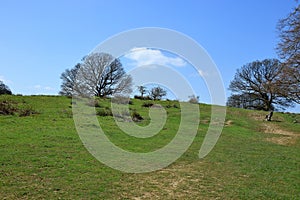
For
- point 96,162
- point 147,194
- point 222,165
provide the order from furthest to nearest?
point 222,165 → point 96,162 → point 147,194

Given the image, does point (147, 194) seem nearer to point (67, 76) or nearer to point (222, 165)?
Result: point (222, 165)

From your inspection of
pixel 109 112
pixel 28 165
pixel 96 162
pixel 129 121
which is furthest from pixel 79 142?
pixel 109 112

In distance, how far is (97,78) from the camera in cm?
3900

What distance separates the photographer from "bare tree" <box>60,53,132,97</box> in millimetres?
31453

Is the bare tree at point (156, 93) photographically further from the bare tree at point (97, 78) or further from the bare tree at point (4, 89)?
the bare tree at point (4, 89)

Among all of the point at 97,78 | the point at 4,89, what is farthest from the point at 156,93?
the point at 4,89

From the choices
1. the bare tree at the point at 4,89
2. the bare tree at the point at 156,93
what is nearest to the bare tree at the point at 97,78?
the bare tree at the point at 156,93

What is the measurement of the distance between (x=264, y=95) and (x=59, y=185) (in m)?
47.1

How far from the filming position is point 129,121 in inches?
946

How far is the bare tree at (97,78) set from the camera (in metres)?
31.5

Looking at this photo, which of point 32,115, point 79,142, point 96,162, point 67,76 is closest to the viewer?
point 96,162

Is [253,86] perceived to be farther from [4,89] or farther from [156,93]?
[4,89]

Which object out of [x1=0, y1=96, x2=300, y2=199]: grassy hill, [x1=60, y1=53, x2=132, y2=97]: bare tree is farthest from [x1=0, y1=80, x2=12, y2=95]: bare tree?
[x1=0, y1=96, x2=300, y2=199]: grassy hill

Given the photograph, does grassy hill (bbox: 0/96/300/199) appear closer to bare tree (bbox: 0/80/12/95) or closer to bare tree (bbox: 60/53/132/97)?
bare tree (bbox: 60/53/132/97)
